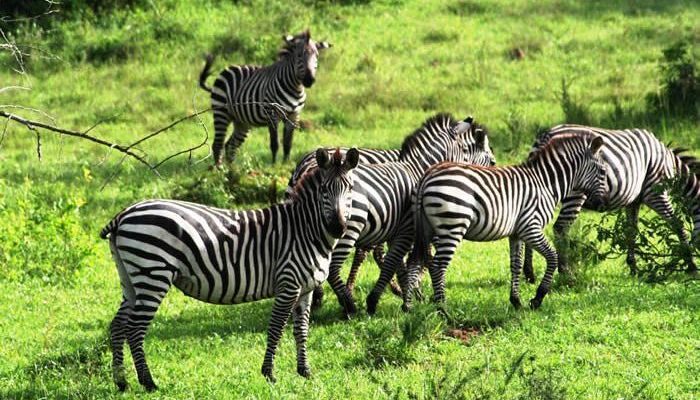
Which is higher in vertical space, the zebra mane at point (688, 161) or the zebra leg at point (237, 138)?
the zebra mane at point (688, 161)

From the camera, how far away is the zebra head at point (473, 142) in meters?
12.6

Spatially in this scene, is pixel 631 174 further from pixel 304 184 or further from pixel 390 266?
pixel 304 184

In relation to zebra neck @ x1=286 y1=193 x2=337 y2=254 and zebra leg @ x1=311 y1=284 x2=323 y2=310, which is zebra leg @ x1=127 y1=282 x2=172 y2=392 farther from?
zebra leg @ x1=311 y1=284 x2=323 y2=310

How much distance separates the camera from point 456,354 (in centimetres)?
941

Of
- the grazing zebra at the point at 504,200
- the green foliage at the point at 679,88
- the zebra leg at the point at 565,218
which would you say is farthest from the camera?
the green foliage at the point at 679,88

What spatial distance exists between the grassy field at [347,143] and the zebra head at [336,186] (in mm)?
1235

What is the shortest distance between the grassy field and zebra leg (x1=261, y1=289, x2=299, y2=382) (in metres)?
0.18

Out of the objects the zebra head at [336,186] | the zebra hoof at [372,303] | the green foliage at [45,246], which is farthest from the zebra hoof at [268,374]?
the green foliage at [45,246]

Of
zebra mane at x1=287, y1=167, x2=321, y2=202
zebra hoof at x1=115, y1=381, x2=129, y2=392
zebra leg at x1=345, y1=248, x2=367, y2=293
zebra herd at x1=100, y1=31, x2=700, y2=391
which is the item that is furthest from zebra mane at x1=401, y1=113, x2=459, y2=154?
zebra hoof at x1=115, y1=381, x2=129, y2=392

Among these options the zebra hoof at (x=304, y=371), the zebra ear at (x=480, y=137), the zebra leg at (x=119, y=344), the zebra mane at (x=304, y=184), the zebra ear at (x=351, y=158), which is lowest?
the zebra hoof at (x=304, y=371)

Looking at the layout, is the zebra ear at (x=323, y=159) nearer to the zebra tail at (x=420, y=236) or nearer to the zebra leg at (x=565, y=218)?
the zebra tail at (x=420, y=236)

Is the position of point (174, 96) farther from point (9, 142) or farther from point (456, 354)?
point (456, 354)

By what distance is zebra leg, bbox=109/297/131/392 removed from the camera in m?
8.39

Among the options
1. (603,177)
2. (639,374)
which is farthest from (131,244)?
(603,177)
